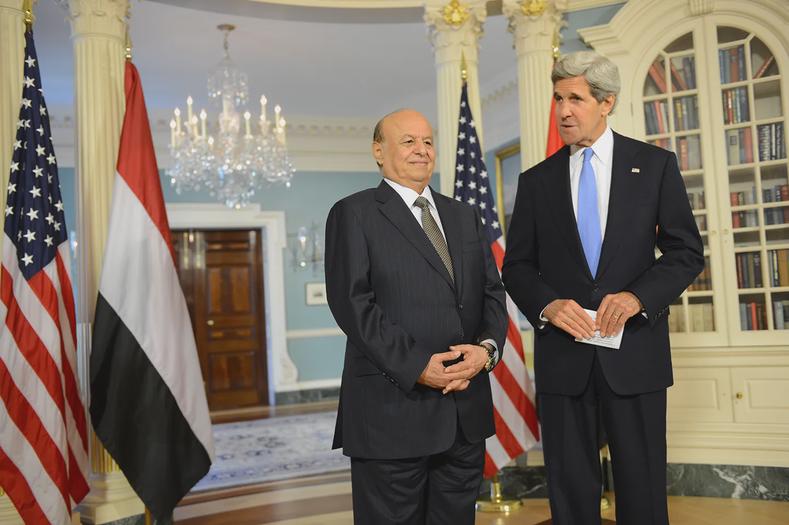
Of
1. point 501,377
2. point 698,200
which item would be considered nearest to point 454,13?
point 698,200

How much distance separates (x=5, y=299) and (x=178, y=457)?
1001 millimetres

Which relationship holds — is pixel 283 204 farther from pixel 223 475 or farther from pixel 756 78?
pixel 756 78

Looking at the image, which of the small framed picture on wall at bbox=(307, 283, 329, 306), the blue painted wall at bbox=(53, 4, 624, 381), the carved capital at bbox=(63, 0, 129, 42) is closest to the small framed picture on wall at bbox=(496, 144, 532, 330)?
the blue painted wall at bbox=(53, 4, 624, 381)

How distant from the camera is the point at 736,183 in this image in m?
4.14

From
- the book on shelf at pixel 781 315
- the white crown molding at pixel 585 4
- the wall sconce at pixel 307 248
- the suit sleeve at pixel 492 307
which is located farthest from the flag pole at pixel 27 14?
the wall sconce at pixel 307 248

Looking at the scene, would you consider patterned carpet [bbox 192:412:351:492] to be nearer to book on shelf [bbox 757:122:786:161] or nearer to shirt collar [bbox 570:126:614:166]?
book on shelf [bbox 757:122:786:161]

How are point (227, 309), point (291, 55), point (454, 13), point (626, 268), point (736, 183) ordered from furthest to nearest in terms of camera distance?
point (227, 309)
point (291, 55)
point (454, 13)
point (736, 183)
point (626, 268)

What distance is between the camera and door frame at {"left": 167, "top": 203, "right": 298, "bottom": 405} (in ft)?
31.0

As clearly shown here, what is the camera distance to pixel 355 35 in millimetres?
6641

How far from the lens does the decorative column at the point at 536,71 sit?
4.35 metres

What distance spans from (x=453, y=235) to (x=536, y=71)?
2.51 m

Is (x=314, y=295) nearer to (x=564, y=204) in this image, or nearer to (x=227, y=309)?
(x=227, y=309)

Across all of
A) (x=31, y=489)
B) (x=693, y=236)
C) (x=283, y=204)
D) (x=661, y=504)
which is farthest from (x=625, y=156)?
(x=283, y=204)

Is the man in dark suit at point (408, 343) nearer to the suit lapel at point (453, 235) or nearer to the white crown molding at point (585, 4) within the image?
the suit lapel at point (453, 235)
